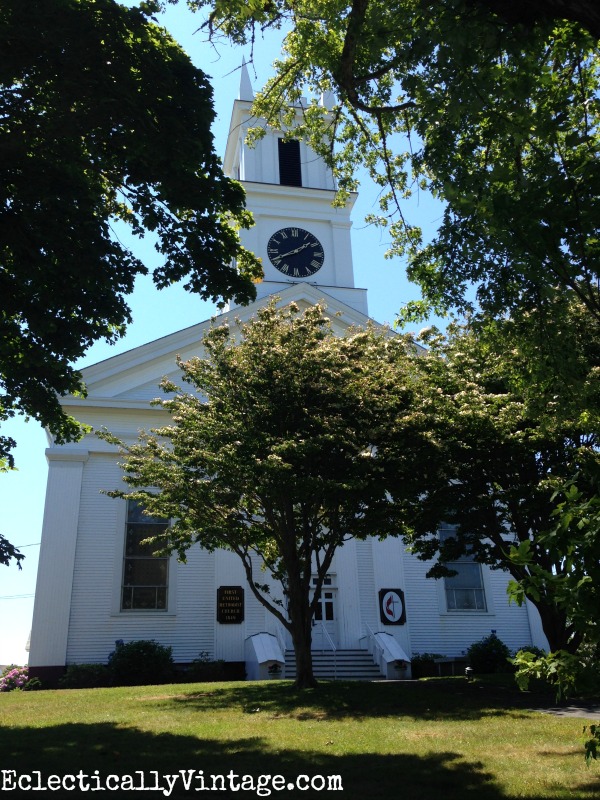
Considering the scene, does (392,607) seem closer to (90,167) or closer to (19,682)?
(19,682)

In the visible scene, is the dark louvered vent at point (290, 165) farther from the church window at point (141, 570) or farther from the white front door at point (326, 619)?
the white front door at point (326, 619)

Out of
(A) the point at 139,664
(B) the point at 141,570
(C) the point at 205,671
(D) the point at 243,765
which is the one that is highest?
(B) the point at 141,570

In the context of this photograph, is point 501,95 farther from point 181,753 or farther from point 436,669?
point 436,669

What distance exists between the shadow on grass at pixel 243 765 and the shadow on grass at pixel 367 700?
116 inches

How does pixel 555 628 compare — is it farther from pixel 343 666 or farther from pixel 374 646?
pixel 343 666

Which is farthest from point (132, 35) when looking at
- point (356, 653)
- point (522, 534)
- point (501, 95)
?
point (356, 653)

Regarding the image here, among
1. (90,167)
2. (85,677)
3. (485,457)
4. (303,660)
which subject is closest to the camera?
(90,167)

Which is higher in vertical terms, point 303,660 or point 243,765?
point 303,660

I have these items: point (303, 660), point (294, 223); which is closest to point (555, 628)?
point (303, 660)

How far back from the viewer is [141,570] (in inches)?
879

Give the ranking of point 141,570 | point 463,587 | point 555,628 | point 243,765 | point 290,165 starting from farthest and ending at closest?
point 290,165 < point 463,587 < point 141,570 < point 555,628 < point 243,765

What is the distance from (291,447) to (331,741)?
5.41 metres

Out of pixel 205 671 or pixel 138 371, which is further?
pixel 138 371

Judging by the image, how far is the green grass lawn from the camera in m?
6.20
